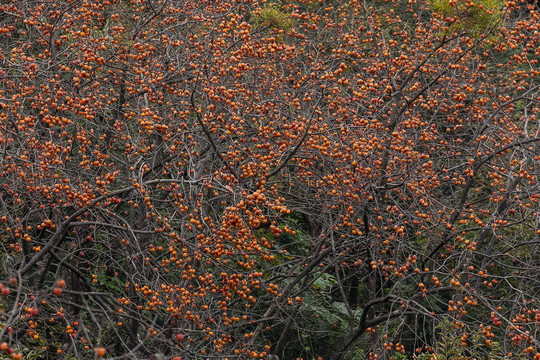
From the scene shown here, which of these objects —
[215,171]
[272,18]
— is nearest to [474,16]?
[272,18]

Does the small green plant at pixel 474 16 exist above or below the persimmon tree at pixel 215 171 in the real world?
above

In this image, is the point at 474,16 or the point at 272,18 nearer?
the point at 474,16

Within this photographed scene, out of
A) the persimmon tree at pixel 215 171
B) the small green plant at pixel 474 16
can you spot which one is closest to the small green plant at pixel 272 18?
the persimmon tree at pixel 215 171

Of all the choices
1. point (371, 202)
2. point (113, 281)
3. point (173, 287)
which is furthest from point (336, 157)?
point (113, 281)

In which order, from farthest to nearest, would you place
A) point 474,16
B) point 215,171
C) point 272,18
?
point 272,18 → point 474,16 → point 215,171

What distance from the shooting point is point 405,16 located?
1454cm

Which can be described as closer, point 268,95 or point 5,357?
point 5,357

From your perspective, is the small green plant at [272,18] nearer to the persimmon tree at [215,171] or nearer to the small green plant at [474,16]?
the persimmon tree at [215,171]

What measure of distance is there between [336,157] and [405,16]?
8.54 metres

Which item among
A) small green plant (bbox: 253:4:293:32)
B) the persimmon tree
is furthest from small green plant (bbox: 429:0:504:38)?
small green plant (bbox: 253:4:293:32)

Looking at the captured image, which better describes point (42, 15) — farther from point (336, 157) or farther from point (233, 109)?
point (336, 157)

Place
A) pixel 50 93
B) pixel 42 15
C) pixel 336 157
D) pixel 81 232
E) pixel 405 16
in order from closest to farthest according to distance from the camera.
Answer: pixel 50 93 < pixel 336 157 < pixel 42 15 < pixel 81 232 < pixel 405 16

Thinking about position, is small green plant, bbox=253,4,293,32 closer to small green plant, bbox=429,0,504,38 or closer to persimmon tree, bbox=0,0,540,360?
persimmon tree, bbox=0,0,540,360

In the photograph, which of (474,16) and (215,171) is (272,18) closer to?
(474,16)
